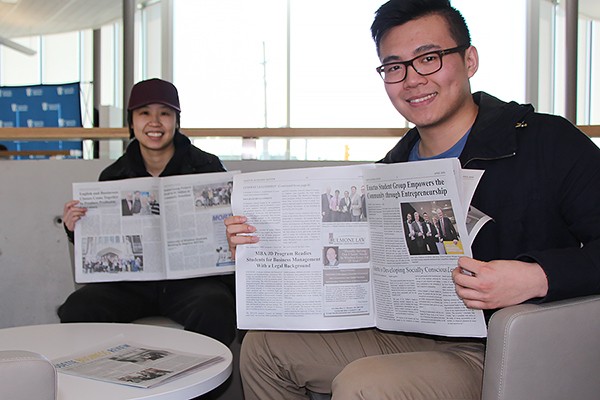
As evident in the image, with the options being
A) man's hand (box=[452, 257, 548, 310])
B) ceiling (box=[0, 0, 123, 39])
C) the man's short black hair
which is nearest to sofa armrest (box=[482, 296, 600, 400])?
man's hand (box=[452, 257, 548, 310])

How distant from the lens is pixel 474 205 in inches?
54.8

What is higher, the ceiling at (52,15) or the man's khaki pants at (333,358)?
the ceiling at (52,15)

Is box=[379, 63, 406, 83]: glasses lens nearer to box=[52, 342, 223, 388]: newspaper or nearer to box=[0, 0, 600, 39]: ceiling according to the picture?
box=[52, 342, 223, 388]: newspaper

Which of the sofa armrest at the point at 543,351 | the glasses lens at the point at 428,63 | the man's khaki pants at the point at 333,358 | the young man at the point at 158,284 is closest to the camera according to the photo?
the sofa armrest at the point at 543,351

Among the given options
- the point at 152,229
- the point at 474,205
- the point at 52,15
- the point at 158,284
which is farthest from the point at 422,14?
the point at 52,15

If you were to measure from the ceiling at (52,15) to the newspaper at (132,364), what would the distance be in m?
6.65

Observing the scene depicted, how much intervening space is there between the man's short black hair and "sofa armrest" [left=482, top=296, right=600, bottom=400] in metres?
0.70

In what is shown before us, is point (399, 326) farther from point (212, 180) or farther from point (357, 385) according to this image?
point (212, 180)

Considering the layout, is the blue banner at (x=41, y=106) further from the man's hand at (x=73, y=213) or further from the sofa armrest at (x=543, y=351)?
the sofa armrest at (x=543, y=351)

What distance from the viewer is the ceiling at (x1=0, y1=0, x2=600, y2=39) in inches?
298

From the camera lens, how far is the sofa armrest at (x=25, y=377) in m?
0.65

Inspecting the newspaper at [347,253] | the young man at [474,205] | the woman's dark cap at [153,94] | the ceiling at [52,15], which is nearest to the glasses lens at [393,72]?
the young man at [474,205]

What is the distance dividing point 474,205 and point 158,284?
137 centimetres

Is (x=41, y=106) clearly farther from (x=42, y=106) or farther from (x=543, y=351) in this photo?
(x=543, y=351)
